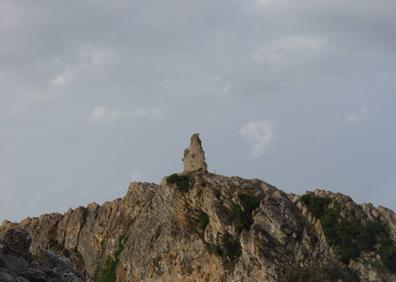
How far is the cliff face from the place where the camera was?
270 ft

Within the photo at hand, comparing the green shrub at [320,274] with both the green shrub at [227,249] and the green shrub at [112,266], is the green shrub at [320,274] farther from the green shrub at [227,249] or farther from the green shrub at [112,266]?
the green shrub at [112,266]

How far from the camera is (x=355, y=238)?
273ft

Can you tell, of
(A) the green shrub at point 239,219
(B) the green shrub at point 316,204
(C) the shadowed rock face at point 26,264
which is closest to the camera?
(C) the shadowed rock face at point 26,264

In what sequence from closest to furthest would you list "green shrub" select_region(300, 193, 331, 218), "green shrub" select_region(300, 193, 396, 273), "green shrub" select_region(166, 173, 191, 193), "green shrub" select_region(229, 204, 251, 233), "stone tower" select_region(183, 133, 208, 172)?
"green shrub" select_region(300, 193, 396, 273), "green shrub" select_region(300, 193, 331, 218), "green shrub" select_region(229, 204, 251, 233), "green shrub" select_region(166, 173, 191, 193), "stone tower" select_region(183, 133, 208, 172)

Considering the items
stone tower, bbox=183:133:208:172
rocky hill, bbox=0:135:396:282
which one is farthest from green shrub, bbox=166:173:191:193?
stone tower, bbox=183:133:208:172

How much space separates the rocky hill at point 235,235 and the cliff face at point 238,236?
12 cm

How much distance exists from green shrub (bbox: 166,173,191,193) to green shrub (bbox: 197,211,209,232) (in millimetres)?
5358

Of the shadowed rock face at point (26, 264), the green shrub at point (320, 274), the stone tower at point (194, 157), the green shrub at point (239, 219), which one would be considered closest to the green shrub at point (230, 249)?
the green shrub at point (239, 219)

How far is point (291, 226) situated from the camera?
284 ft

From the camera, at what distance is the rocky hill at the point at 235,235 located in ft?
270

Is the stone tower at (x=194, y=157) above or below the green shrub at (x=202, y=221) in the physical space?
above

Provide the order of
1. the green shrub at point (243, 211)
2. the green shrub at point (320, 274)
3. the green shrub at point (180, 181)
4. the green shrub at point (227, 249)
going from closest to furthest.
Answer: the green shrub at point (320, 274)
the green shrub at point (227, 249)
the green shrub at point (243, 211)
the green shrub at point (180, 181)

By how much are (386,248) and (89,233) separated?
157 feet

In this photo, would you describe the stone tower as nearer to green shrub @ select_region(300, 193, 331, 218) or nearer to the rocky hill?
the rocky hill
